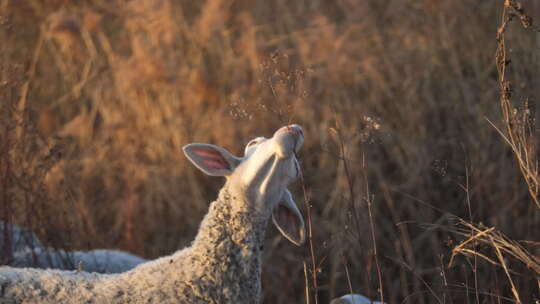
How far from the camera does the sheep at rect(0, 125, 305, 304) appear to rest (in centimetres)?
246

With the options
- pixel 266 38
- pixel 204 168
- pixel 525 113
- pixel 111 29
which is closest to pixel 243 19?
pixel 266 38

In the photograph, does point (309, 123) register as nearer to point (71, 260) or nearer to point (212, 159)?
point (71, 260)

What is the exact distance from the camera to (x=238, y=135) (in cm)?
518

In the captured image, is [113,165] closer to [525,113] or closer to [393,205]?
[393,205]

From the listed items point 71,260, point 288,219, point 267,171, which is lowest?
point 71,260

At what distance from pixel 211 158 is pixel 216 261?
1.29 ft

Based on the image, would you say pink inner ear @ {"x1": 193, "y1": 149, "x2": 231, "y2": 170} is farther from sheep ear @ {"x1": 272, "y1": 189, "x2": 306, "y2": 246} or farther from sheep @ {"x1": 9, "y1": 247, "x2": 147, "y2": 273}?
sheep @ {"x1": 9, "y1": 247, "x2": 147, "y2": 273}

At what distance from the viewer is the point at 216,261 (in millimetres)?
2578

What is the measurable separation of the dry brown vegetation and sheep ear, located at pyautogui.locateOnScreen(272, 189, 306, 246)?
4.57 feet

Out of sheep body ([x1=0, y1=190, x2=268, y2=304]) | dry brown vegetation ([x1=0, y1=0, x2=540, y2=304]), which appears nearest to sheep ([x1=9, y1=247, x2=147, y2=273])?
dry brown vegetation ([x1=0, y1=0, x2=540, y2=304])

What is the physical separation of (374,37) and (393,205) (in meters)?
1.40

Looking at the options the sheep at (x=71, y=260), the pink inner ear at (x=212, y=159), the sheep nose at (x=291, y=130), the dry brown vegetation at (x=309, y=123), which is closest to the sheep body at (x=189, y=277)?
the pink inner ear at (x=212, y=159)

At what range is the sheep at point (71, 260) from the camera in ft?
12.3

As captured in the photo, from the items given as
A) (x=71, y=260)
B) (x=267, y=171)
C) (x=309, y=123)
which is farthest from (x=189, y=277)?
(x=309, y=123)
